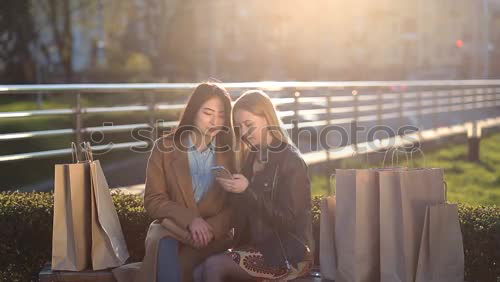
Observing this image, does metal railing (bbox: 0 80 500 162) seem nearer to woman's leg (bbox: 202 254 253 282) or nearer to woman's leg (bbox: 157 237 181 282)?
woman's leg (bbox: 157 237 181 282)

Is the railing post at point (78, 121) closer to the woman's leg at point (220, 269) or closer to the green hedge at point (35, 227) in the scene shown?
the green hedge at point (35, 227)

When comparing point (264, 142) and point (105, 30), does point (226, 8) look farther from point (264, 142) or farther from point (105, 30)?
point (264, 142)

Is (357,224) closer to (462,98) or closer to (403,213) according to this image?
(403,213)

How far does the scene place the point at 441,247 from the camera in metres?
4.93

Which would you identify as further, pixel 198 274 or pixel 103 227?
pixel 103 227

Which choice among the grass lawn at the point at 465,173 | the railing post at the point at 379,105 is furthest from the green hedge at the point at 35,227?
the railing post at the point at 379,105

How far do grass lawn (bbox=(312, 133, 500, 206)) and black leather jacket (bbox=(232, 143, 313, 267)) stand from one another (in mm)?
4886

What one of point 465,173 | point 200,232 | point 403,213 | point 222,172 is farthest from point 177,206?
point 465,173

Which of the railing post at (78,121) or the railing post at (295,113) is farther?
the railing post at (295,113)

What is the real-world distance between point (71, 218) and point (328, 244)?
1.40 metres

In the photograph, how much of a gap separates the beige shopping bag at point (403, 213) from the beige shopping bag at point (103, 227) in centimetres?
151

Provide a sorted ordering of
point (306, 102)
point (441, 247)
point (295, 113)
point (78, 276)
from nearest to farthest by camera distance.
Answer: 1. point (441, 247)
2. point (78, 276)
3. point (295, 113)
4. point (306, 102)

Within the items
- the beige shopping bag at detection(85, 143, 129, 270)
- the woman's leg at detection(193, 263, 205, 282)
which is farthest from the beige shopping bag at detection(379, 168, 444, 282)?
the beige shopping bag at detection(85, 143, 129, 270)

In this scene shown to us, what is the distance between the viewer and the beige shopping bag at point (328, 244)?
5.20 m
